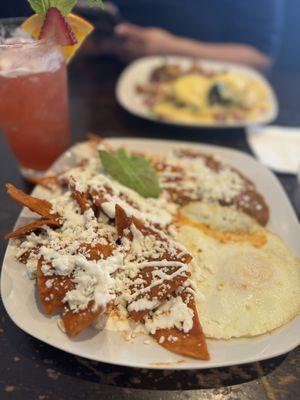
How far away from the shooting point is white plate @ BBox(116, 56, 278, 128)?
2.42 m

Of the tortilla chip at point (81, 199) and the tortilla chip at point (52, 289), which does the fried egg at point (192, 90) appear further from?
the tortilla chip at point (52, 289)

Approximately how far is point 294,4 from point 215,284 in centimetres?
501

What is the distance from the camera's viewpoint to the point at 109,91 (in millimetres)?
2928

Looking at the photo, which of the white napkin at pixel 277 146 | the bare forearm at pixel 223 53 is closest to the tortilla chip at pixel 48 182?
the white napkin at pixel 277 146

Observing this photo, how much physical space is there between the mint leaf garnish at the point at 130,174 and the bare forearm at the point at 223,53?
2.29m

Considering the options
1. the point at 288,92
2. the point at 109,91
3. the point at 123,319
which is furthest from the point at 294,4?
the point at 123,319

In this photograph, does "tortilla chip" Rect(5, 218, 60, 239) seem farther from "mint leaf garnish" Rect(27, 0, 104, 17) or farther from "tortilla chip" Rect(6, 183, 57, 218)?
"mint leaf garnish" Rect(27, 0, 104, 17)

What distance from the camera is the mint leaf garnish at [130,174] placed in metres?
1.67

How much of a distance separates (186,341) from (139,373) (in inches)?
7.1

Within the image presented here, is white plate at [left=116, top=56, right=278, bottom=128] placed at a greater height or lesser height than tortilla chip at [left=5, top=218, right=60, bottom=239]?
lesser

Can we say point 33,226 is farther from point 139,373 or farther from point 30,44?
point 30,44

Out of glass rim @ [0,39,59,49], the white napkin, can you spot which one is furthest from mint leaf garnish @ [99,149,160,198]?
the white napkin

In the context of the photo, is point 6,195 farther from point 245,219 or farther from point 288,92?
point 288,92

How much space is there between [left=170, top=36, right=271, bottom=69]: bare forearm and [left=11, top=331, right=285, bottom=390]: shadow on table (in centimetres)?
303
